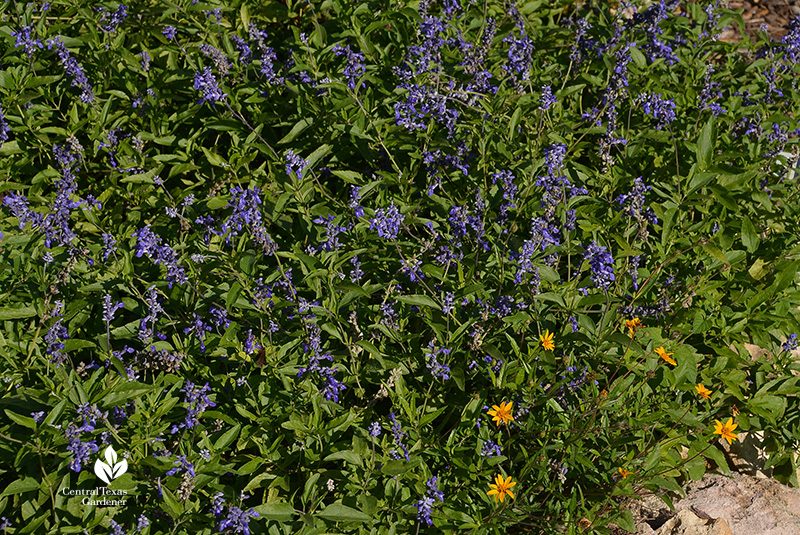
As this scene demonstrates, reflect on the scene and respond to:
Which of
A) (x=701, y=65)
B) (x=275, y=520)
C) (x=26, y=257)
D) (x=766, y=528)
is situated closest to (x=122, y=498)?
(x=275, y=520)

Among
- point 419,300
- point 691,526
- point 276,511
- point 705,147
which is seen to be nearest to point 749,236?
point 705,147

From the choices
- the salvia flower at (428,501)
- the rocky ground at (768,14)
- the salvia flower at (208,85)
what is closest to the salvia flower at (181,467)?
the salvia flower at (428,501)

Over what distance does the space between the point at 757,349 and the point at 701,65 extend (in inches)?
92.8

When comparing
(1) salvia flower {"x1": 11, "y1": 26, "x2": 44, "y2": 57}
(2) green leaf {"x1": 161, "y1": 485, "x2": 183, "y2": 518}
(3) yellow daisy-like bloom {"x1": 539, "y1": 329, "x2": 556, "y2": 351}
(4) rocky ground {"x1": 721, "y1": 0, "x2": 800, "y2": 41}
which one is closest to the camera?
(2) green leaf {"x1": 161, "y1": 485, "x2": 183, "y2": 518}

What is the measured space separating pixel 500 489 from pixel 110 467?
199 centimetres

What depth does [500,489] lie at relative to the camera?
3758mm

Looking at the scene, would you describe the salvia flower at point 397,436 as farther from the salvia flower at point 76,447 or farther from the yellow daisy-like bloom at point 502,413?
the salvia flower at point 76,447

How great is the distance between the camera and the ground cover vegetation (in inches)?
150

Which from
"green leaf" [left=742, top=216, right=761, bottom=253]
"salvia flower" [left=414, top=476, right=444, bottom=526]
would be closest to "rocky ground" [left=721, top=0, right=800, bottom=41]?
"green leaf" [left=742, top=216, right=761, bottom=253]

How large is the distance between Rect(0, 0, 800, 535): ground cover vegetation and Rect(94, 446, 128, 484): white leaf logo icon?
2 centimetres

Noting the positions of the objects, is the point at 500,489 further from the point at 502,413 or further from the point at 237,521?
the point at 237,521

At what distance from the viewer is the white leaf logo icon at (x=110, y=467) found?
355cm

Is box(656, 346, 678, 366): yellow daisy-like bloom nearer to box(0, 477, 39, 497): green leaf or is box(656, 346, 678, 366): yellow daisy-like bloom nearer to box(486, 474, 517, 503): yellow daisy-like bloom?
box(486, 474, 517, 503): yellow daisy-like bloom

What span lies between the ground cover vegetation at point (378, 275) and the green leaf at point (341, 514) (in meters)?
0.02
